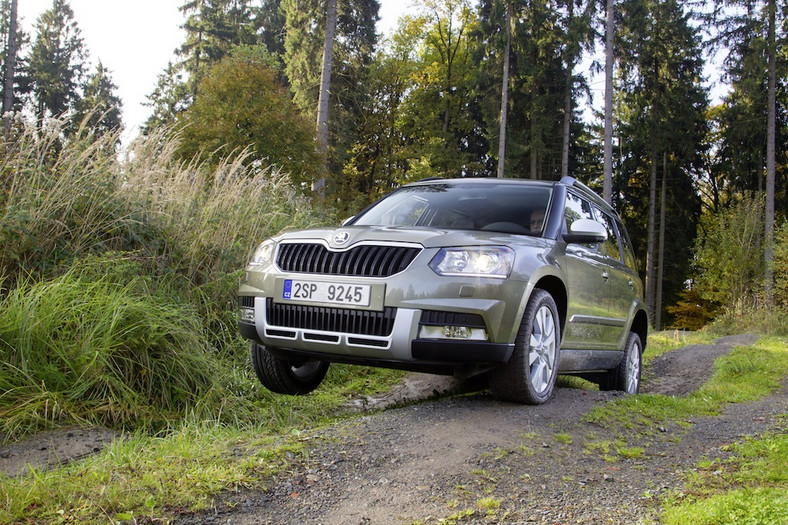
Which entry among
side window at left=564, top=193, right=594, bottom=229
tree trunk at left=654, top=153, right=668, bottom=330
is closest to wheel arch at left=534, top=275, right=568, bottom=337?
side window at left=564, top=193, right=594, bottom=229

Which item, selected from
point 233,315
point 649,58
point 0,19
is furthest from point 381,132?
point 233,315

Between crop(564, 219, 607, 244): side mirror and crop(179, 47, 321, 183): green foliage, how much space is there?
392 inches

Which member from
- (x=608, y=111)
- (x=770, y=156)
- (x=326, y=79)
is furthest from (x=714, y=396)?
(x=770, y=156)

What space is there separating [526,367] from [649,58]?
3486 cm

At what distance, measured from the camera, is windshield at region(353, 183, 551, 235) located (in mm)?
4875

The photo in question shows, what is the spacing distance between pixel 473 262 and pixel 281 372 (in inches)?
72.3

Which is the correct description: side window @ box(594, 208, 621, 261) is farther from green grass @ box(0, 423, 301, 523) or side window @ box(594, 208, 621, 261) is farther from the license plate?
green grass @ box(0, 423, 301, 523)

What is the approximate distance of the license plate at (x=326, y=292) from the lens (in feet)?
12.7

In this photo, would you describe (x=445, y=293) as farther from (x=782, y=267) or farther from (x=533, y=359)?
(x=782, y=267)

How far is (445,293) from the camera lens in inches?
148

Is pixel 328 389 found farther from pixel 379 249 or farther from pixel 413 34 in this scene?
pixel 413 34

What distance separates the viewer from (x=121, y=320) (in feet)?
14.5

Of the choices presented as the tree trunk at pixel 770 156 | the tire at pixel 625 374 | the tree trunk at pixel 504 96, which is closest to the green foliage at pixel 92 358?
the tire at pixel 625 374

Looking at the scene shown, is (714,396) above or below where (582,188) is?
below
